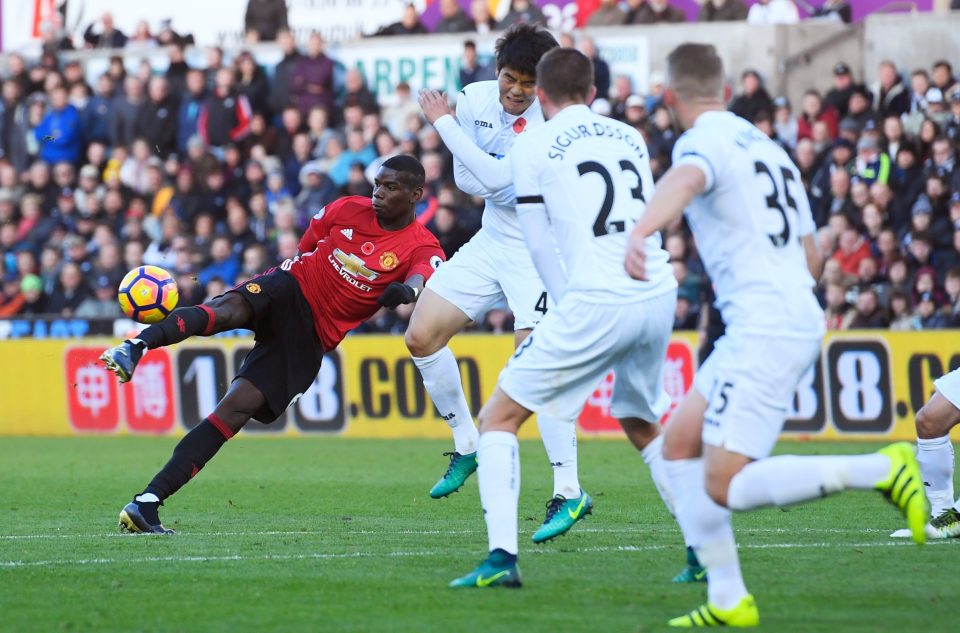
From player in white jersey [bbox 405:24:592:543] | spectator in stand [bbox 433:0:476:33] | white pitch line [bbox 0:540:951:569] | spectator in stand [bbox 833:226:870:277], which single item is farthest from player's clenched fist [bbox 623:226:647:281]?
spectator in stand [bbox 433:0:476:33]

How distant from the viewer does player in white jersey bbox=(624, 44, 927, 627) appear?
20.6ft

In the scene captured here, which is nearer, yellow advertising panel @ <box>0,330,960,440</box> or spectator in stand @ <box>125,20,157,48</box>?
yellow advertising panel @ <box>0,330,960,440</box>

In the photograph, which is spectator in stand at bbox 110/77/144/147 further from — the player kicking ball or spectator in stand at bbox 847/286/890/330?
the player kicking ball

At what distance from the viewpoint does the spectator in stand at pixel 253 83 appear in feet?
79.0

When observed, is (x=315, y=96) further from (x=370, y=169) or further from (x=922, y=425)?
(x=922, y=425)

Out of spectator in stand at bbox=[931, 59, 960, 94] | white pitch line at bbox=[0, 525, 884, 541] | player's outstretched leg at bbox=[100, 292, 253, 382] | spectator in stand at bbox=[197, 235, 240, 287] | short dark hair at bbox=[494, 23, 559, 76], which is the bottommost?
white pitch line at bbox=[0, 525, 884, 541]

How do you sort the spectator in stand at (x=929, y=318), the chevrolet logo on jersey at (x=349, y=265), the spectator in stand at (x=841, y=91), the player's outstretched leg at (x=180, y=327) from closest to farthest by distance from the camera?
the player's outstretched leg at (x=180, y=327)
the chevrolet logo on jersey at (x=349, y=265)
the spectator in stand at (x=929, y=318)
the spectator in stand at (x=841, y=91)

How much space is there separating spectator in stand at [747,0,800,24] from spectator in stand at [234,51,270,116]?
723 cm

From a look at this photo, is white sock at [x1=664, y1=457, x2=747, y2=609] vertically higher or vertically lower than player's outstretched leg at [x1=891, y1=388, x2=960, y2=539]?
higher

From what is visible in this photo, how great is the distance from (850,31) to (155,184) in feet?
33.7

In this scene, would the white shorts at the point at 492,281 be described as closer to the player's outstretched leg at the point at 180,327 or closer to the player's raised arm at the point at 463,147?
the player's raised arm at the point at 463,147

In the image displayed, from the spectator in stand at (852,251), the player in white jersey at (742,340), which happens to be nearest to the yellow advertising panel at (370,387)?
the spectator in stand at (852,251)

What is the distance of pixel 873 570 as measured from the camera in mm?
7828

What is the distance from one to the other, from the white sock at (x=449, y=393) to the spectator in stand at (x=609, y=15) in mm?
12431
